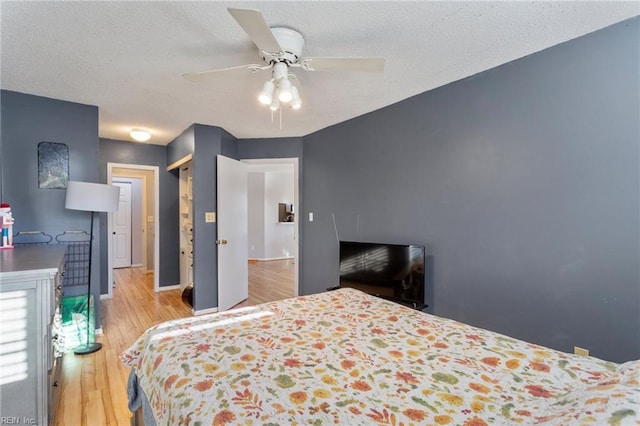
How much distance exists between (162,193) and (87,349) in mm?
2685

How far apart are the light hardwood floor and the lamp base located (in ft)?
0.14

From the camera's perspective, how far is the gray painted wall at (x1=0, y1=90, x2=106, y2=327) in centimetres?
276

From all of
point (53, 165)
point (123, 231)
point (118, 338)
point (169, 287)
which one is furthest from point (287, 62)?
point (123, 231)

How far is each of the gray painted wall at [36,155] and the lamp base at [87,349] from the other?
0.37 m

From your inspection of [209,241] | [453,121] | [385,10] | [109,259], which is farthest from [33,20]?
[109,259]

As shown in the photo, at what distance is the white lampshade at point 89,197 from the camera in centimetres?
267

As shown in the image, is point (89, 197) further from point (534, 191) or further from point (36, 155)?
point (534, 191)

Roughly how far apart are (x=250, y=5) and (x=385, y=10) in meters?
0.71

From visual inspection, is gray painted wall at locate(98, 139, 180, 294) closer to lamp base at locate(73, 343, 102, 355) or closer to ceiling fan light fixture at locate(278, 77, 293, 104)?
lamp base at locate(73, 343, 102, 355)

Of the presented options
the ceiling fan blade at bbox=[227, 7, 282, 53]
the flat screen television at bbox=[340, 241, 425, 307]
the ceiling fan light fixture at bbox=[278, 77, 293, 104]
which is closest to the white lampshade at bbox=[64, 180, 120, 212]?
the ceiling fan light fixture at bbox=[278, 77, 293, 104]

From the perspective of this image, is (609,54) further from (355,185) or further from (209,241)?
(209,241)

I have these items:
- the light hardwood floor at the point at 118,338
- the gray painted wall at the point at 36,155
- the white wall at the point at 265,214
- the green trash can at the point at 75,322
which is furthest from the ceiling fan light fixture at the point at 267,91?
the white wall at the point at 265,214

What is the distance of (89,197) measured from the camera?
2.71 m

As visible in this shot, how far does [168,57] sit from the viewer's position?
2.11 metres
